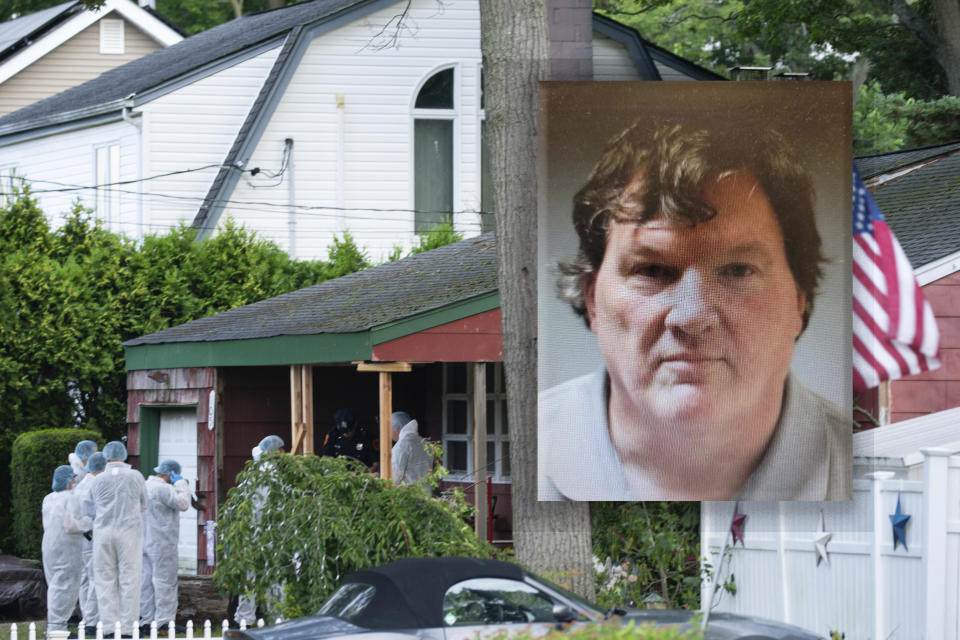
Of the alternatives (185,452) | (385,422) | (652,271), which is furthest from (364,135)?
(652,271)

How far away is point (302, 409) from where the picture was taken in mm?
15570

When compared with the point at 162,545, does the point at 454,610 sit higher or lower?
higher

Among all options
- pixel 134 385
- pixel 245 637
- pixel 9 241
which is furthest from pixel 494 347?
pixel 9 241

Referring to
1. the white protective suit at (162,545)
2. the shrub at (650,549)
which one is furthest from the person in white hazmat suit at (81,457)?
the shrub at (650,549)

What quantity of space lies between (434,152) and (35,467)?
29.4ft

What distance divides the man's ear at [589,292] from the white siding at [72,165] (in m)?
16.1

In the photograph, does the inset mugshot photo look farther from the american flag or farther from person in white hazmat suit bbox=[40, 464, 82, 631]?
person in white hazmat suit bbox=[40, 464, 82, 631]

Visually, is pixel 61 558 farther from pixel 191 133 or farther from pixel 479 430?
pixel 191 133

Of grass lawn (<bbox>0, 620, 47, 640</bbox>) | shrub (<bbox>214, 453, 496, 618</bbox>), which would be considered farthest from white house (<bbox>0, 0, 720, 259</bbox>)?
shrub (<bbox>214, 453, 496, 618</bbox>)

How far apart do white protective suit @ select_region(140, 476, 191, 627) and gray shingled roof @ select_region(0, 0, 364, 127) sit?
10.3m

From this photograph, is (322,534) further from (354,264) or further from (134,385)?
(354,264)

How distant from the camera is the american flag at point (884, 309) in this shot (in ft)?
30.2

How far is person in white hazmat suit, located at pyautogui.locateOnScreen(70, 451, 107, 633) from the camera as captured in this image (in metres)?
14.9

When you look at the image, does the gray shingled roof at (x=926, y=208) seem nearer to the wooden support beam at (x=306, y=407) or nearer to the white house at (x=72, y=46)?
the wooden support beam at (x=306, y=407)
